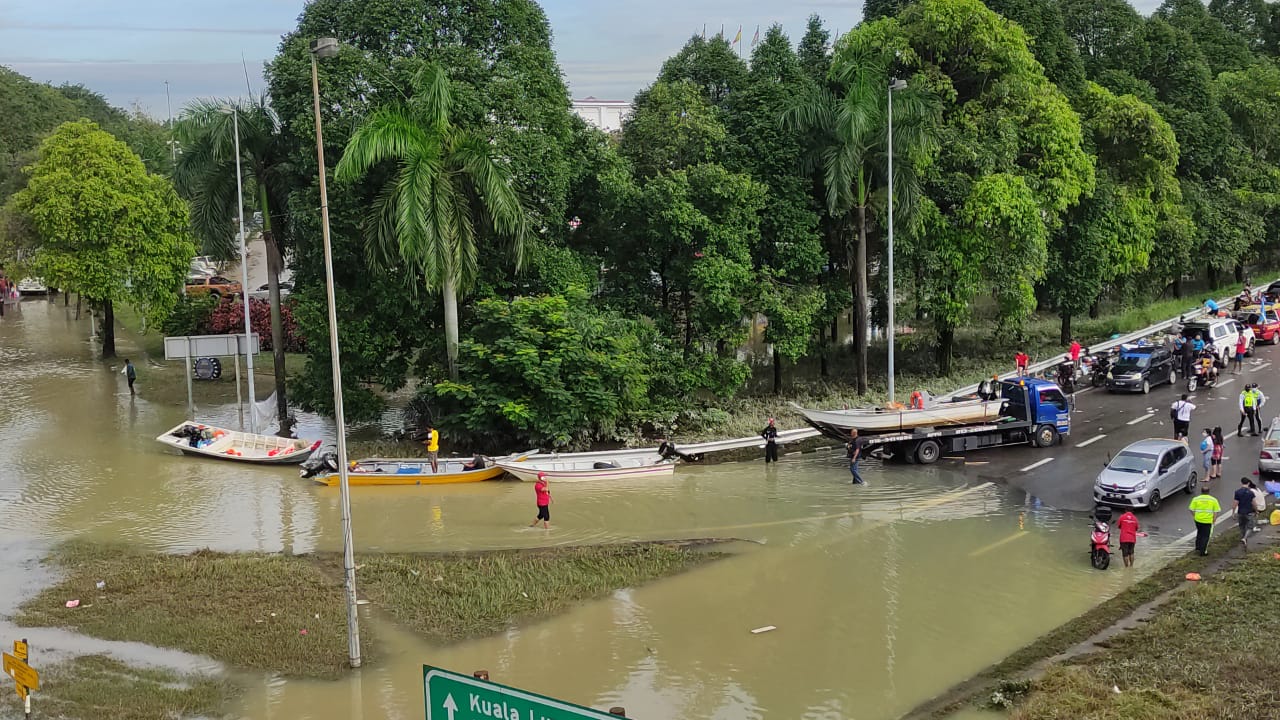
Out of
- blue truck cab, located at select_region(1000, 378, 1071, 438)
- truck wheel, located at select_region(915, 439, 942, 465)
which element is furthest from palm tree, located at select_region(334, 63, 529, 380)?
blue truck cab, located at select_region(1000, 378, 1071, 438)

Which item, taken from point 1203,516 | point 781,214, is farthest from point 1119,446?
point 781,214

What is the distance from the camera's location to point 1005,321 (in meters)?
40.9

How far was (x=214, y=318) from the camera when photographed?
47.5 metres

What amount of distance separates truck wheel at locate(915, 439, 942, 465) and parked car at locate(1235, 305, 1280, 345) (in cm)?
2224

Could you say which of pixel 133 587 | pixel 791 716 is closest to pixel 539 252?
pixel 133 587

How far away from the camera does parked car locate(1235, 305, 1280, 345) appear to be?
4419 centimetres

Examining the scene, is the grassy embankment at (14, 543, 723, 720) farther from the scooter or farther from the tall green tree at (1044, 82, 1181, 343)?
the tall green tree at (1044, 82, 1181, 343)

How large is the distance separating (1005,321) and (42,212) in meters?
38.3

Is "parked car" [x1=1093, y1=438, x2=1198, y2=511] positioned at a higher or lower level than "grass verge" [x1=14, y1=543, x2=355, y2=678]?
higher

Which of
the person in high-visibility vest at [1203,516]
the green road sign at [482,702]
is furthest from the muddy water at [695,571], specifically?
the green road sign at [482,702]

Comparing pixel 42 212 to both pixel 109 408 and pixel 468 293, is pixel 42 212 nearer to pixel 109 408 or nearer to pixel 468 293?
pixel 109 408

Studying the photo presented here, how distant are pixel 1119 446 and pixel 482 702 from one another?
27.7 meters

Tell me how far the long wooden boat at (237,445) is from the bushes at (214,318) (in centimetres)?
1275

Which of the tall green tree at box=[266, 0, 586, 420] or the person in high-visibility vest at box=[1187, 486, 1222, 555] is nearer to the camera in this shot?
the person in high-visibility vest at box=[1187, 486, 1222, 555]
